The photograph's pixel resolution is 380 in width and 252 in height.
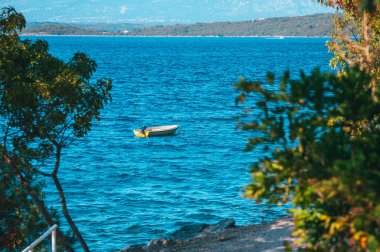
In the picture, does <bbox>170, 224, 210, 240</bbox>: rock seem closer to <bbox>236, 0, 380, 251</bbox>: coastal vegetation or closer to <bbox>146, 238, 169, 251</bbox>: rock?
<bbox>146, 238, 169, 251</bbox>: rock

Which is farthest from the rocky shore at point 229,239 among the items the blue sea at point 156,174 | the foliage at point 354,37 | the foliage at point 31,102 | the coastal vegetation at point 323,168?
the coastal vegetation at point 323,168

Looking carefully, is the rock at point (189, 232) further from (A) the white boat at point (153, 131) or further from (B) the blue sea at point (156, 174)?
(A) the white boat at point (153, 131)

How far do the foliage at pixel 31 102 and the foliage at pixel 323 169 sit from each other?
8644 millimetres

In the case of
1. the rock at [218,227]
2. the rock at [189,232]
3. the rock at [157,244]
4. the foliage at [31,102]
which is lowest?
the rock at [189,232]

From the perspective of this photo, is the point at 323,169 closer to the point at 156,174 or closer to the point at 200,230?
the point at 200,230

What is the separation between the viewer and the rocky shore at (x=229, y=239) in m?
16.8

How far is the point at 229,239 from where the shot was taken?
18.6m

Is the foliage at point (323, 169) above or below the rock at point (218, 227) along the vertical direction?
above

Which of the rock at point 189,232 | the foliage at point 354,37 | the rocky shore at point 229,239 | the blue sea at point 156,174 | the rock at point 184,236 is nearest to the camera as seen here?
the rocky shore at point 229,239

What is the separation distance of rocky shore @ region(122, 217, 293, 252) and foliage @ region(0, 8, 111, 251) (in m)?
4.47

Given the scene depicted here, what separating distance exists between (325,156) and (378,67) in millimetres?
13153

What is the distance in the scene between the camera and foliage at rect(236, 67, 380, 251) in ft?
17.5

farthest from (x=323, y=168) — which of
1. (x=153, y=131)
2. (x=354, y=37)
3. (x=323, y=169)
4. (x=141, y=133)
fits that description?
(x=153, y=131)

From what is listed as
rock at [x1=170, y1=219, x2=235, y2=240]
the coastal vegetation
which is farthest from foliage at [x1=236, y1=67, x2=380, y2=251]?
rock at [x1=170, y1=219, x2=235, y2=240]
